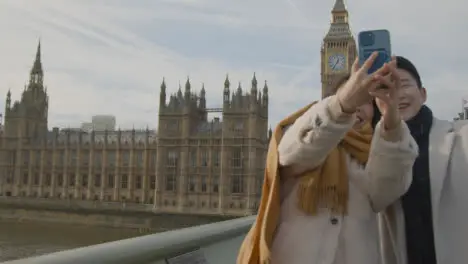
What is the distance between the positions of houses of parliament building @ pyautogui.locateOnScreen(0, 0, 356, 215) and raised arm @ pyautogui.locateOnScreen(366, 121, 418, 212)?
3083cm

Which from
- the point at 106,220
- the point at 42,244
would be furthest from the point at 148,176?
the point at 42,244

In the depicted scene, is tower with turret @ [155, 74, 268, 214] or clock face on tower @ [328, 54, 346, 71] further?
clock face on tower @ [328, 54, 346, 71]

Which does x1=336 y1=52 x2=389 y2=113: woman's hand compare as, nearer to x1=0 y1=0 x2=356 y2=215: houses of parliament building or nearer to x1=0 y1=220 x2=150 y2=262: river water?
x1=0 y1=220 x2=150 y2=262: river water

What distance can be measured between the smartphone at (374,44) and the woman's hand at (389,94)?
0.29 feet

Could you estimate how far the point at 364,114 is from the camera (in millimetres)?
1783

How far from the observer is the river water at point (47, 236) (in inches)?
803

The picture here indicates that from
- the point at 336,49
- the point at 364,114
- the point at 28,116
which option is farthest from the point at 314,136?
the point at 28,116

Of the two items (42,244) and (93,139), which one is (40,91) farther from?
(42,244)

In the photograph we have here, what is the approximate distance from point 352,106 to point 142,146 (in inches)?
1487

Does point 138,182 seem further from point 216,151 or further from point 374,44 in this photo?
A: point 374,44

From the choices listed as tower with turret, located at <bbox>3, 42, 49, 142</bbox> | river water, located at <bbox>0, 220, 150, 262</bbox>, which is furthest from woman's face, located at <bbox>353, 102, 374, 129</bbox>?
tower with turret, located at <bbox>3, 42, 49, 142</bbox>

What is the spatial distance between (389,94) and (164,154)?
34.4m

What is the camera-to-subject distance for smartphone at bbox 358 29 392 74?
5.22ft

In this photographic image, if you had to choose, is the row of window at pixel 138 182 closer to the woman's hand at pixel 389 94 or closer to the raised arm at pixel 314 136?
the raised arm at pixel 314 136
